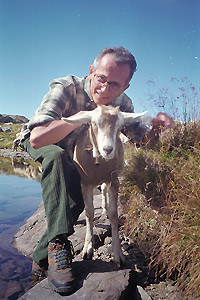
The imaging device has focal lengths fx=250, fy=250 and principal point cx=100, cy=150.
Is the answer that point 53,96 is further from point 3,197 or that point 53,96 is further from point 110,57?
point 3,197

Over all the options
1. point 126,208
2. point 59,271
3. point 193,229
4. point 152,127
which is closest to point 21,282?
point 59,271

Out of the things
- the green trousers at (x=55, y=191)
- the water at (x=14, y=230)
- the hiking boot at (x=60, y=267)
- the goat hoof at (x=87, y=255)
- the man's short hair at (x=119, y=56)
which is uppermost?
the man's short hair at (x=119, y=56)

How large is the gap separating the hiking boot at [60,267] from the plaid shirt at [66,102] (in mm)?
1275

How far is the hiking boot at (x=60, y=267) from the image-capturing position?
2.34m

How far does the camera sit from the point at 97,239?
3.89 meters

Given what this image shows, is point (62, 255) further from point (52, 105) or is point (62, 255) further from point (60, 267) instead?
point (52, 105)

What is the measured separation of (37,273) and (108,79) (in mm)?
2716

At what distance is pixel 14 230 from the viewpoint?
5.16m

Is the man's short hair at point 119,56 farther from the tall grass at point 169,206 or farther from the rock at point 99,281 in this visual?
the rock at point 99,281

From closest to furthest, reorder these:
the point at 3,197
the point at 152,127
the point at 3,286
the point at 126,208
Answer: the point at 3,286, the point at 126,208, the point at 152,127, the point at 3,197

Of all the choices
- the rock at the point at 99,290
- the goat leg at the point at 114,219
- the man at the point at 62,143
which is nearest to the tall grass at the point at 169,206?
the goat leg at the point at 114,219

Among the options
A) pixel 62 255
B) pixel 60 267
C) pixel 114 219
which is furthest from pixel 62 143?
pixel 60 267

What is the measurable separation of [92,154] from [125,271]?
134 cm

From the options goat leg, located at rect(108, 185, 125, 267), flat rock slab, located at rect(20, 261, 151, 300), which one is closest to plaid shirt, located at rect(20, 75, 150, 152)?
goat leg, located at rect(108, 185, 125, 267)
